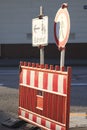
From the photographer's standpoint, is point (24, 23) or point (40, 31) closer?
point (40, 31)

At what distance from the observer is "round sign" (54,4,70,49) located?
25.9ft

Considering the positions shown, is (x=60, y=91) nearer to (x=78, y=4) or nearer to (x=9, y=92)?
(x=9, y=92)

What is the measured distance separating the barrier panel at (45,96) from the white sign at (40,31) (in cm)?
43

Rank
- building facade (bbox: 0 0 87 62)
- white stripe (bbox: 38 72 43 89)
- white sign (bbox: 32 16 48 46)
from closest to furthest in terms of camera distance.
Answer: white stripe (bbox: 38 72 43 89), white sign (bbox: 32 16 48 46), building facade (bbox: 0 0 87 62)

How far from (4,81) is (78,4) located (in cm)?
1165

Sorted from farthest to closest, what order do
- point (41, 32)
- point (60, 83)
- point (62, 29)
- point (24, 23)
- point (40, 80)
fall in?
point (24, 23), point (41, 32), point (40, 80), point (62, 29), point (60, 83)

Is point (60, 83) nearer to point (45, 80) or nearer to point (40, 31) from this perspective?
point (45, 80)

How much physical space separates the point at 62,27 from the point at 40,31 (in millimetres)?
903

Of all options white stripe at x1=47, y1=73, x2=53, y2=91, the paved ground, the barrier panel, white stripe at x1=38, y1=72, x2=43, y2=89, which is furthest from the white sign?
the paved ground

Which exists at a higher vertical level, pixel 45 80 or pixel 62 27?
pixel 62 27

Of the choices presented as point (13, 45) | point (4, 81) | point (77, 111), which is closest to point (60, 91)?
point (77, 111)

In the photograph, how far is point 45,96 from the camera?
27.2ft

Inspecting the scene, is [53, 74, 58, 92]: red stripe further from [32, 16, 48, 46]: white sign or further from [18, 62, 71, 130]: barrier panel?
[32, 16, 48, 46]: white sign

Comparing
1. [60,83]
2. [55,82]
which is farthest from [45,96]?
[60,83]
